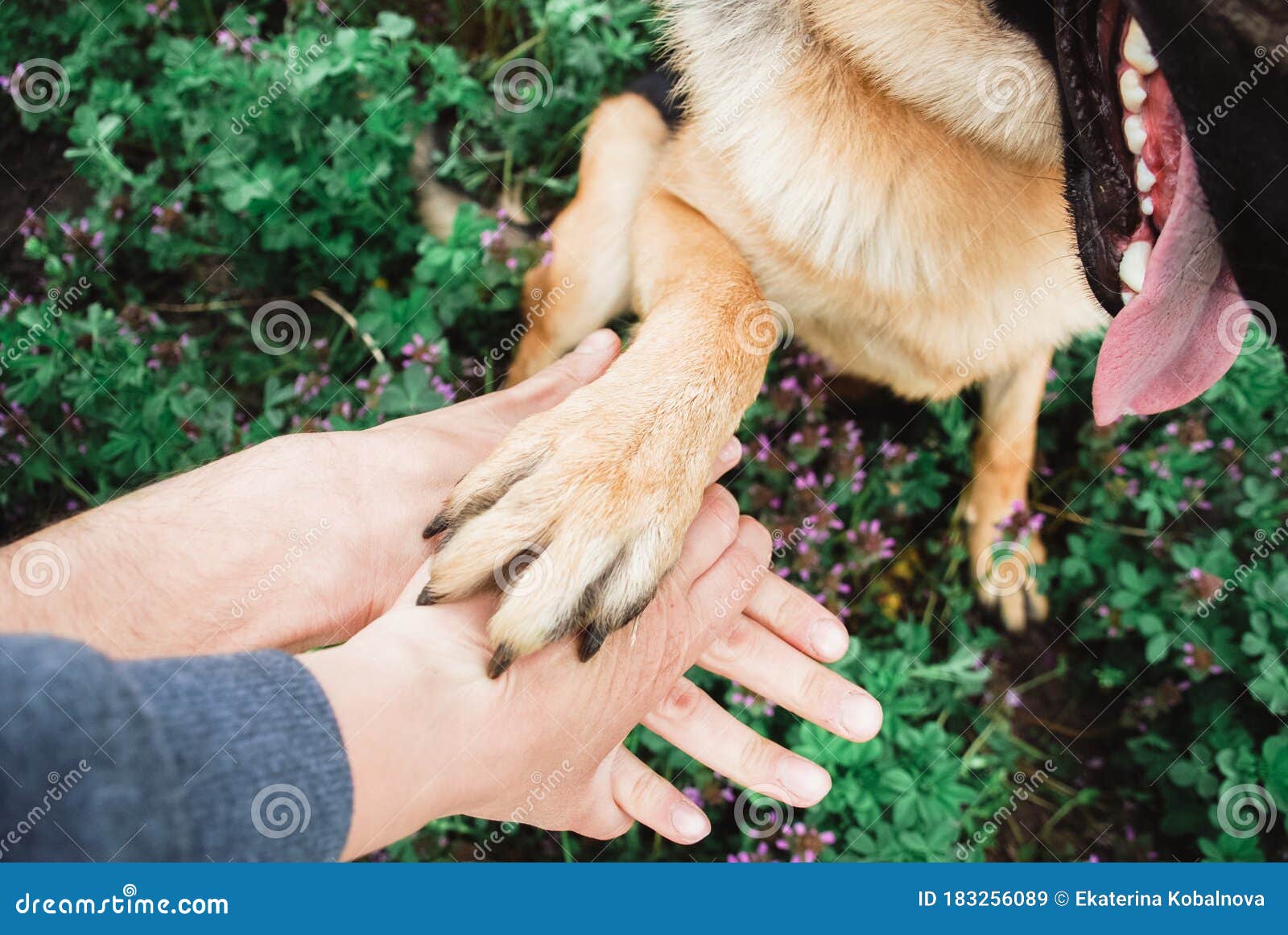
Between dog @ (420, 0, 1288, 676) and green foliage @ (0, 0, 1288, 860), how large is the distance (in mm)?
573

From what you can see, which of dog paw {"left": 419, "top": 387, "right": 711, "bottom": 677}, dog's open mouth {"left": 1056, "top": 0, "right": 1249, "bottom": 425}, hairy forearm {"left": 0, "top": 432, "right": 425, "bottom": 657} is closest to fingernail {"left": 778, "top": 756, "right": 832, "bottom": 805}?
dog paw {"left": 419, "top": 387, "right": 711, "bottom": 677}

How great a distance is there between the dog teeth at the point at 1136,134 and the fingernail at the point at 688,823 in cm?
155

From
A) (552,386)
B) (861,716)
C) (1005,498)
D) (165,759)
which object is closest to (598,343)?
(552,386)

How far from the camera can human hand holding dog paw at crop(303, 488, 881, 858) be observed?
1.31 meters

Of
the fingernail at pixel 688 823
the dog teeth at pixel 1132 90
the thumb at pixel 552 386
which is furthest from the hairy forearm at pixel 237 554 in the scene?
the dog teeth at pixel 1132 90

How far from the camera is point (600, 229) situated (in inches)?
99.7

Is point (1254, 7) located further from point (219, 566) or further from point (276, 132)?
point (276, 132)

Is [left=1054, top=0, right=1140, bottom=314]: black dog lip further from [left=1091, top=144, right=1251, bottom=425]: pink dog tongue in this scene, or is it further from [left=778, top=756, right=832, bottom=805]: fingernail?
[left=778, top=756, right=832, bottom=805]: fingernail

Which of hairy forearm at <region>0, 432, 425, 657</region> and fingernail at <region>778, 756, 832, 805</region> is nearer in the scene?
hairy forearm at <region>0, 432, 425, 657</region>

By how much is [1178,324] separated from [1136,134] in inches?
16.7

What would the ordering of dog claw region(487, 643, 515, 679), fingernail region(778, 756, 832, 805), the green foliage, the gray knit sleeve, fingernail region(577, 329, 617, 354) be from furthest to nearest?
1. the green foliage
2. fingernail region(577, 329, 617, 354)
3. fingernail region(778, 756, 832, 805)
4. dog claw region(487, 643, 515, 679)
5. the gray knit sleeve

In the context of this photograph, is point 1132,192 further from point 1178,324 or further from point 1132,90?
point 1178,324

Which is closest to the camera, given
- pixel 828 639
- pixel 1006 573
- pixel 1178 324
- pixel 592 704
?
pixel 592 704

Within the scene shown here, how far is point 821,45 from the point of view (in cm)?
176
